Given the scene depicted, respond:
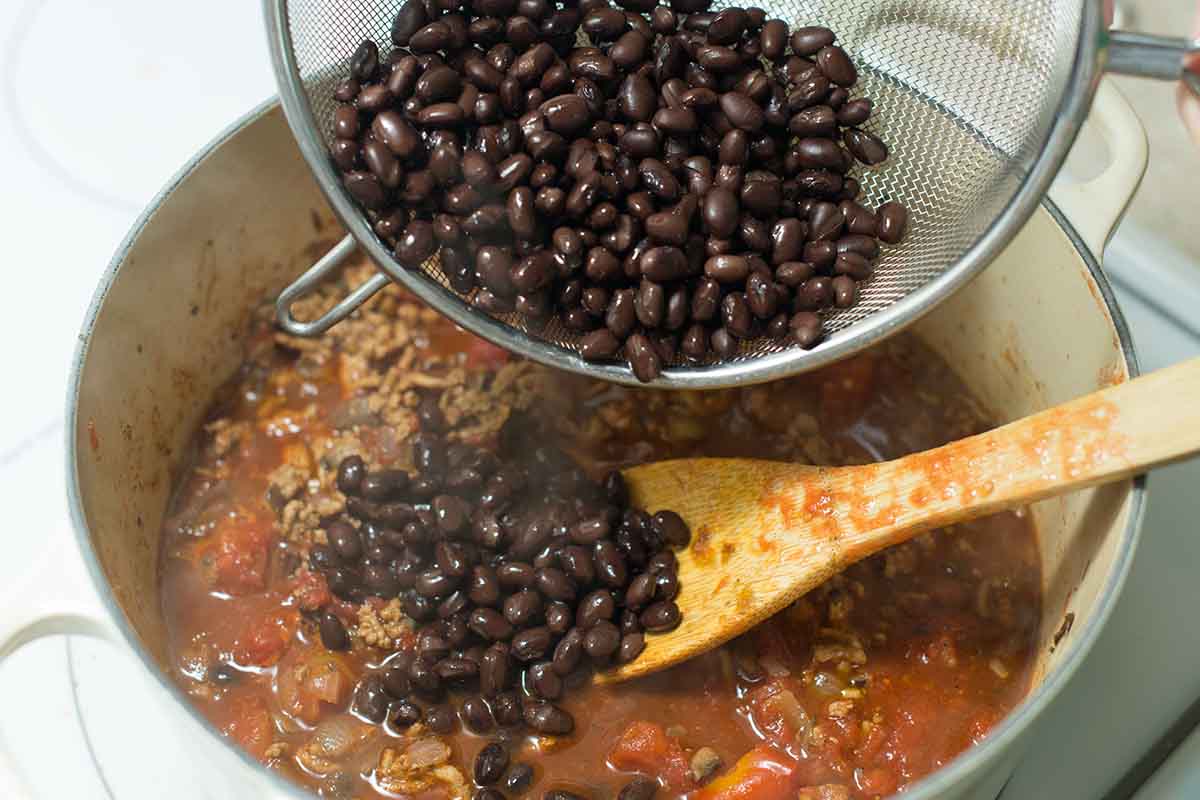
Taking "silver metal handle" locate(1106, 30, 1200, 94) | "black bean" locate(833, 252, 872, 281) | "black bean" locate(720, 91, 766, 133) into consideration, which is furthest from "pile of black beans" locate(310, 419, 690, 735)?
"silver metal handle" locate(1106, 30, 1200, 94)

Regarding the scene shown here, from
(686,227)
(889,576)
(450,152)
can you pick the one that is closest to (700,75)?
(686,227)

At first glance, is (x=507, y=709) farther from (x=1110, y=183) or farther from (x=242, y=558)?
(x=1110, y=183)

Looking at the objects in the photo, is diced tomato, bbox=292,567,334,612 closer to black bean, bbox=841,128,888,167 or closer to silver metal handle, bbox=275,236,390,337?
silver metal handle, bbox=275,236,390,337

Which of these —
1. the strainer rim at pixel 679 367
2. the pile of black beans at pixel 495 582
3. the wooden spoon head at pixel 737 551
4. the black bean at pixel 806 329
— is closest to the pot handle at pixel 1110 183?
the strainer rim at pixel 679 367

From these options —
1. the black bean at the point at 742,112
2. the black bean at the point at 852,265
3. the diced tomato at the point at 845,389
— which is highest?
the black bean at the point at 742,112

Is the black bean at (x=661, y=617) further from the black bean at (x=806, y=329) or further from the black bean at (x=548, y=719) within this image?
the black bean at (x=806, y=329)

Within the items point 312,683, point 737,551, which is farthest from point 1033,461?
point 312,683
